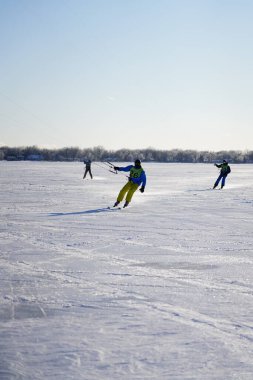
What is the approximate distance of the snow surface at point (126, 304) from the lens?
2.31 metres

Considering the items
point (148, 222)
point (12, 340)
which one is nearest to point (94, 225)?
point (148, 222)

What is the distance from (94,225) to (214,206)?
16.0 feet

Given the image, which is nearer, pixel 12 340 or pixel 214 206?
pixel 12 340

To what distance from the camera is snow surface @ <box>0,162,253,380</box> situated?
2.31 m

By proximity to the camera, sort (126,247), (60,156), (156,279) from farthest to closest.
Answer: (60,156) < (126,247) < (156,279)

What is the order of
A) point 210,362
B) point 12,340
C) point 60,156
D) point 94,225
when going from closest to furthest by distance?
point 210,362 < point 12,340 < point 94,225 < point 60,156

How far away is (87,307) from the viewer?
128 inches

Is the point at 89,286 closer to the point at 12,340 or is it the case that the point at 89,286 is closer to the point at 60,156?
the point at 12,340

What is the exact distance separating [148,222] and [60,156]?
114717 millimetres

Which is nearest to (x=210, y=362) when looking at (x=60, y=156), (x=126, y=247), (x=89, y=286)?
(x=89, y=286)

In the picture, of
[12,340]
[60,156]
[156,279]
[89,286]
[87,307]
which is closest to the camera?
[12,340]

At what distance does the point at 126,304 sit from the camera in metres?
3.32

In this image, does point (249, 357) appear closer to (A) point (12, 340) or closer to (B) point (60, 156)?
(A) point (12, 340)

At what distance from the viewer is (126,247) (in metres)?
5.85
